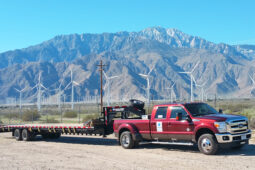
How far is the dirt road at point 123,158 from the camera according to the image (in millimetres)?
11156

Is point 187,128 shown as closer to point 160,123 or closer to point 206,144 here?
point 206,144

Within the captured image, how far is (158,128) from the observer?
559 inches

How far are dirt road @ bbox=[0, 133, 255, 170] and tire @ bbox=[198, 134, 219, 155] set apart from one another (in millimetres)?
226

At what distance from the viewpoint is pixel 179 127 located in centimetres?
1345

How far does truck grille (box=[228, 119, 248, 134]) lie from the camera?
12.4m

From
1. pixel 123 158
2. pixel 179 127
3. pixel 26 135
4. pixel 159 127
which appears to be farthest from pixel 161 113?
pixel 26 135

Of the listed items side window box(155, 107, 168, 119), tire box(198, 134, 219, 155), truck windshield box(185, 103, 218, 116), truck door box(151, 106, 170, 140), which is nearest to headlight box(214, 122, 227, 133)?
tire box(198, 134, 219, 155)

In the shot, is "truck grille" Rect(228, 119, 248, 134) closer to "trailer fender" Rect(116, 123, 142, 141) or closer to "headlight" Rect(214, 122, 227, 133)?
"headlight" Rect(214, 122, 227, 133)

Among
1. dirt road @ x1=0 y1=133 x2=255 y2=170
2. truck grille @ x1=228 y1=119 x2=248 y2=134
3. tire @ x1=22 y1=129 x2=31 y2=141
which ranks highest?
truck grille @ x1=228 y1=119 x2=248 y2=134

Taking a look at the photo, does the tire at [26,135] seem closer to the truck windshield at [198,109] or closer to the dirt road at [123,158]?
the dirt road at [123,158]

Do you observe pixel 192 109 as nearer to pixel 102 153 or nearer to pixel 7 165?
pixel 102 153

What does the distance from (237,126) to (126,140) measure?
4.67m

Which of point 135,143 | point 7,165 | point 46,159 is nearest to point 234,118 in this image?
point 135,143

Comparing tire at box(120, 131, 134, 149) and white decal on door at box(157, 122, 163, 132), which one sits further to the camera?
tire at box(120, 131, 134, 149)
